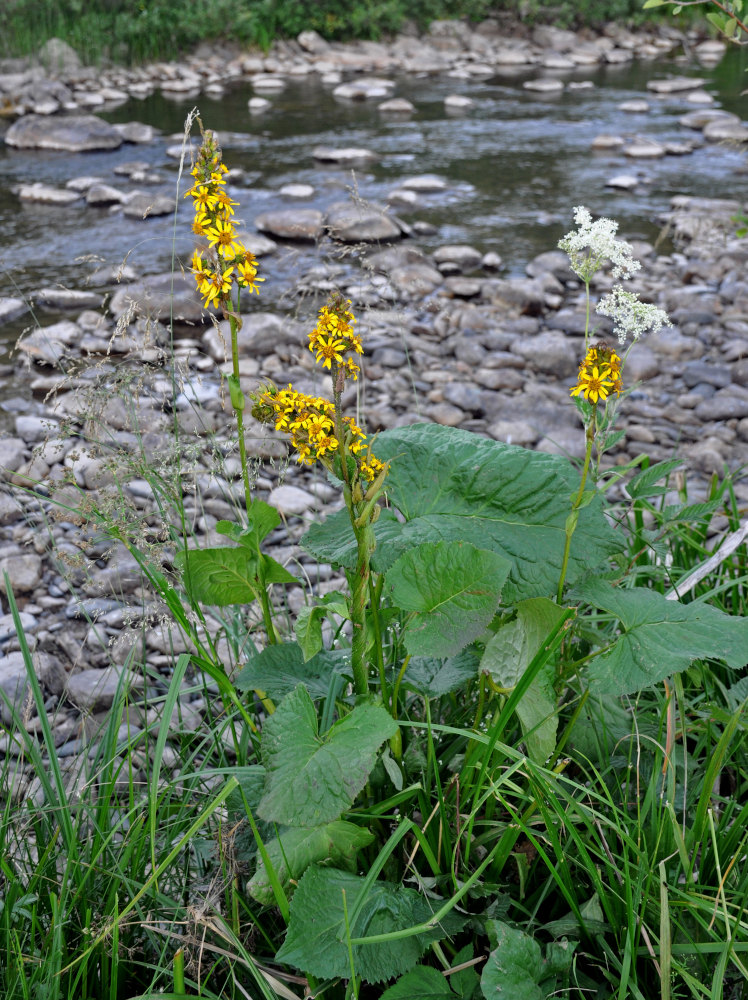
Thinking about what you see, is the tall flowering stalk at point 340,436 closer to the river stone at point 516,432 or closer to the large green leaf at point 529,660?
the large green leaf at point 529,660

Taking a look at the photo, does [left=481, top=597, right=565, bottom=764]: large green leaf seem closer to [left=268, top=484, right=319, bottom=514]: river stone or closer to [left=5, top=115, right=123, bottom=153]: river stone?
[left=268, top=484, right=319, bottom=514]: river stone

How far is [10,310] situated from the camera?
4.01 m

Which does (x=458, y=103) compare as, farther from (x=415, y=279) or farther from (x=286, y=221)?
(x=415, y=279)

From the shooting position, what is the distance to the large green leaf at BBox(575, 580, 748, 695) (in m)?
0.97

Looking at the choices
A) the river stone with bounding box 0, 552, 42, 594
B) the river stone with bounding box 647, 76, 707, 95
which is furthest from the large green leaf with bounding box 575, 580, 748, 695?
the river stone with bounding box 647, 76, 707, 95

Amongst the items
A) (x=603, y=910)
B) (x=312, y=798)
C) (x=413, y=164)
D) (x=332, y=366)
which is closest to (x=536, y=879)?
(x=603, y=910)

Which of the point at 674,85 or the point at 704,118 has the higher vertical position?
the point at 674,85

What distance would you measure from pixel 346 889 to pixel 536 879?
29cm

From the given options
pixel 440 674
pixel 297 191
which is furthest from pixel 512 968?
pixel 297 191

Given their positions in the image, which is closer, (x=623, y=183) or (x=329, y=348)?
(x=329, y=348)

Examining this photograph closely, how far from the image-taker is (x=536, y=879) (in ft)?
3.78

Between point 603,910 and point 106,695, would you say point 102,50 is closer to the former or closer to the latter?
point 106,695

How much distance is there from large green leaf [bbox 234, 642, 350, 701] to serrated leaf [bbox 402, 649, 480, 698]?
0.10 meters

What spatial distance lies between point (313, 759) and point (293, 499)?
1652mm
